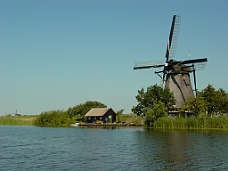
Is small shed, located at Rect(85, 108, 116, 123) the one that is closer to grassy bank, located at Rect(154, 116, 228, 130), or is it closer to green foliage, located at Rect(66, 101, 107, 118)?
green foliage, located at Rect(66, 101, 107, 118)

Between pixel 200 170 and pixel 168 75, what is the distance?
3539 centimetres

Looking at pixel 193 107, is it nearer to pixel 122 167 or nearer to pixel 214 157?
pixel 214 157

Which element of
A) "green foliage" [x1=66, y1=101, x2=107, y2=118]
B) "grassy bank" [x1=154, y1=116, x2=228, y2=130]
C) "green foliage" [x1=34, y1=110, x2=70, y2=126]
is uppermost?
"green foliage" [x1=66, y1=101, x2=107, y2=118]

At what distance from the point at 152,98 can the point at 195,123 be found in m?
10.6

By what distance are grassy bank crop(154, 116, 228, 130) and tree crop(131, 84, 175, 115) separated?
18.7ft

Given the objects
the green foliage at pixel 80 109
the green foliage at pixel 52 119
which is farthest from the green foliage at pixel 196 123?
the green foliage at pixel 80 109

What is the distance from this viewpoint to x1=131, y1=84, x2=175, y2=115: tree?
47.2 m

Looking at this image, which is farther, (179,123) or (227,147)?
(179,123)

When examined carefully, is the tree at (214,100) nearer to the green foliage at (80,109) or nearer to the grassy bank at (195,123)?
the grassy bank at (195,123)

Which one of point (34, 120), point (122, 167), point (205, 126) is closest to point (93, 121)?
point (34, 120)

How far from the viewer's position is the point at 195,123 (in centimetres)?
3884

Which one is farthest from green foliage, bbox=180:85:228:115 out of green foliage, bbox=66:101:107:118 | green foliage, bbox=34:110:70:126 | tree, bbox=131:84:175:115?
green foliage, bbox=66:101:107:118

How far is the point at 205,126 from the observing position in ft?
126

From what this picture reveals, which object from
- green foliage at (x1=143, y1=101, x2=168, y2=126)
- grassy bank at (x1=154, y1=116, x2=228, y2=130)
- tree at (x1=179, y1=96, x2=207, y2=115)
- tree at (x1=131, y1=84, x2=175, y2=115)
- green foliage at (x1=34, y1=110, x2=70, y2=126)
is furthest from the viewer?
green foliage at (x1=34, y1=110, x2=70, y2=126)
